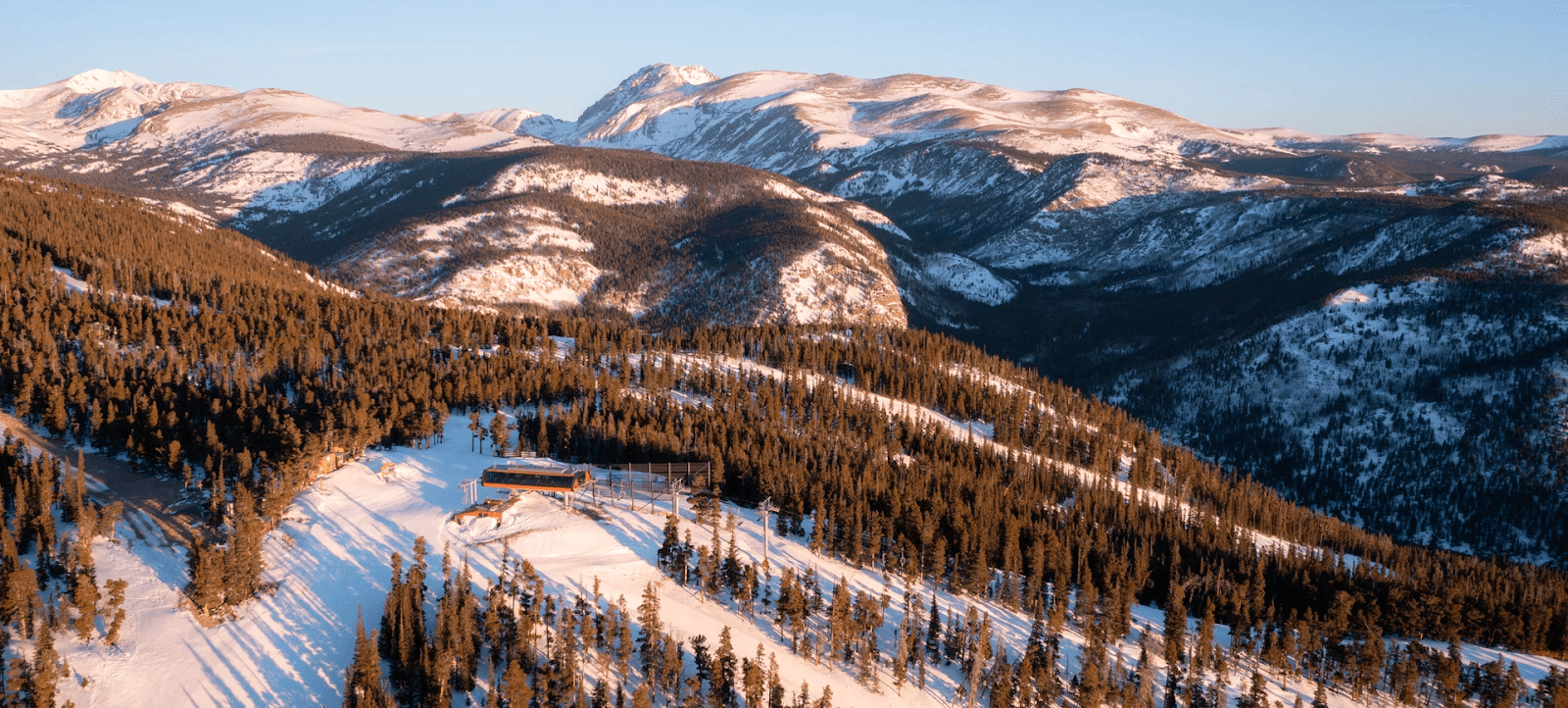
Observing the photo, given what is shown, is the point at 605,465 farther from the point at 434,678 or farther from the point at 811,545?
the point at 434,678

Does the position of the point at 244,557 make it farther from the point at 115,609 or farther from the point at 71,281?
the point at 71,281

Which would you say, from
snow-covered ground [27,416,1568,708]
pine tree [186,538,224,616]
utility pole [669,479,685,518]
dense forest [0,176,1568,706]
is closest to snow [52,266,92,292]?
dense forest [0,176,1568,706]

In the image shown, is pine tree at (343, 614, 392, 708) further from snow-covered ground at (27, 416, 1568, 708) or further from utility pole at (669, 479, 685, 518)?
utility pole at (669, 479, 685, 518)

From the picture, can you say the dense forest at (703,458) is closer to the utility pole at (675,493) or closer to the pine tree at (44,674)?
the pine tree at (44,674)

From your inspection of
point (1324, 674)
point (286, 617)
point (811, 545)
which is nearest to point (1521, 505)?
point (1324, 674)

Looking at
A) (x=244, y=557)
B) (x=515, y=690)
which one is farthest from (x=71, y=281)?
(x=515, y=690)

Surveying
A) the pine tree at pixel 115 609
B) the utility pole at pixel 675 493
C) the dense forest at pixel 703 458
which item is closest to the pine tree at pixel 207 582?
the dense forest at pixel 703 458
